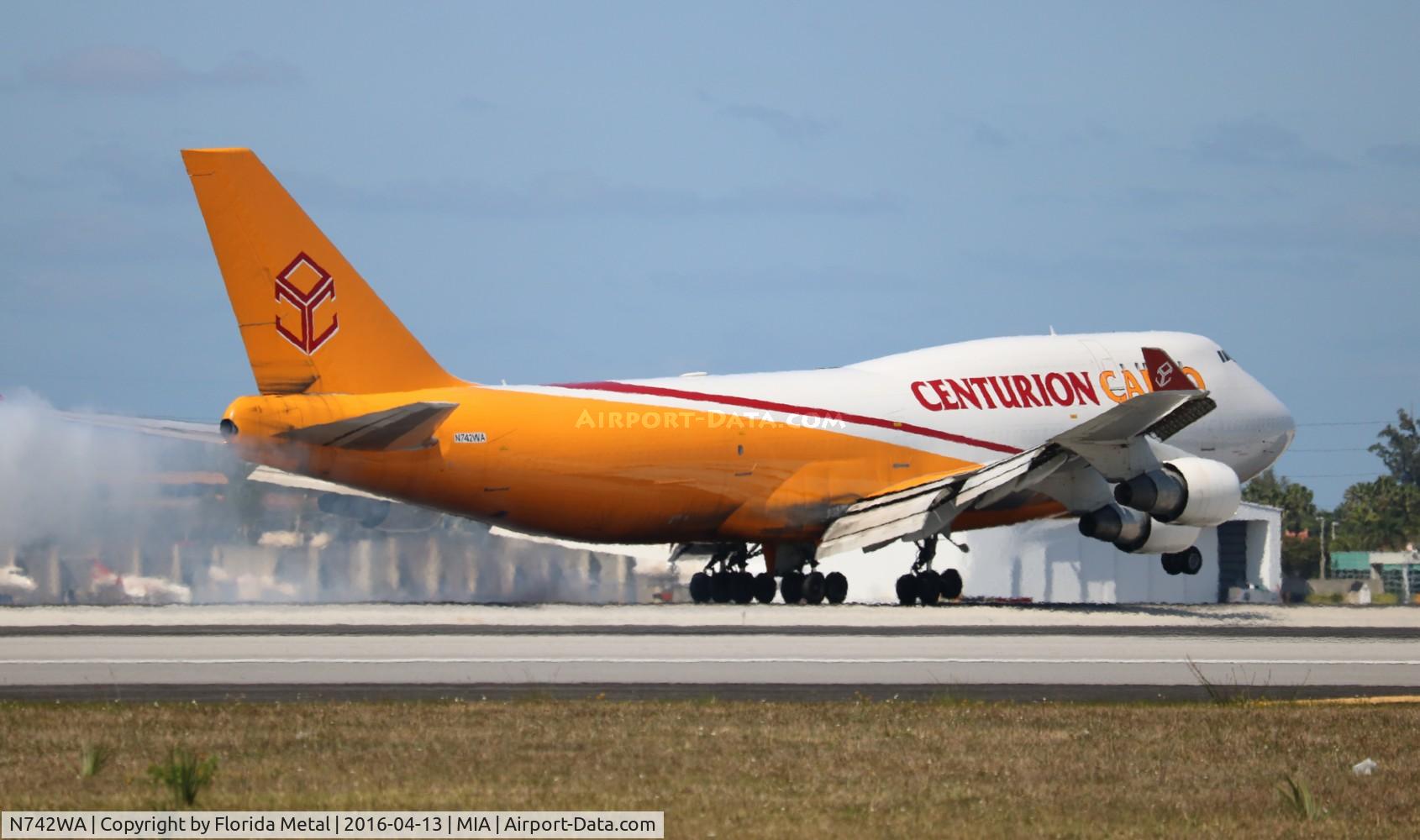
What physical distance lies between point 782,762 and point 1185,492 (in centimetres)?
2340

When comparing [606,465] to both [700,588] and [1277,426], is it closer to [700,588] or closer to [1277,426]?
[700,588]

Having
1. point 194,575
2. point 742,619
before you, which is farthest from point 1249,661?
point 194,575

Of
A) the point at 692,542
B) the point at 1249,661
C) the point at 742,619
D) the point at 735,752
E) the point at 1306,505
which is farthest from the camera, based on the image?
the point at 1306,505

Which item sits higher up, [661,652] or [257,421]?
[257,421]

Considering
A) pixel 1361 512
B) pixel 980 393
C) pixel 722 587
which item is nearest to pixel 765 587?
pixel 722 587

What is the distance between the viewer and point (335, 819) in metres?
13.1

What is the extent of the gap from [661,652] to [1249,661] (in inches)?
323

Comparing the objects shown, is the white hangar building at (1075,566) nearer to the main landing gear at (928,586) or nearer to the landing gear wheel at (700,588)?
the landing gear wheel at (700,588)

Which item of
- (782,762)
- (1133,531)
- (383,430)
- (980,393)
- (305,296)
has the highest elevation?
(305,296)

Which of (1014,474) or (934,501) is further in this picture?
(934,501)

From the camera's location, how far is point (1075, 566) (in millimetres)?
58188

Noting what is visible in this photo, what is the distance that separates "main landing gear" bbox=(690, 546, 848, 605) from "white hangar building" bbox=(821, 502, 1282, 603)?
11.1 m

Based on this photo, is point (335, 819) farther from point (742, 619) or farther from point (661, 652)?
point (742, 619)

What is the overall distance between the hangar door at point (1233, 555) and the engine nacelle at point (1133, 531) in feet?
84.2
